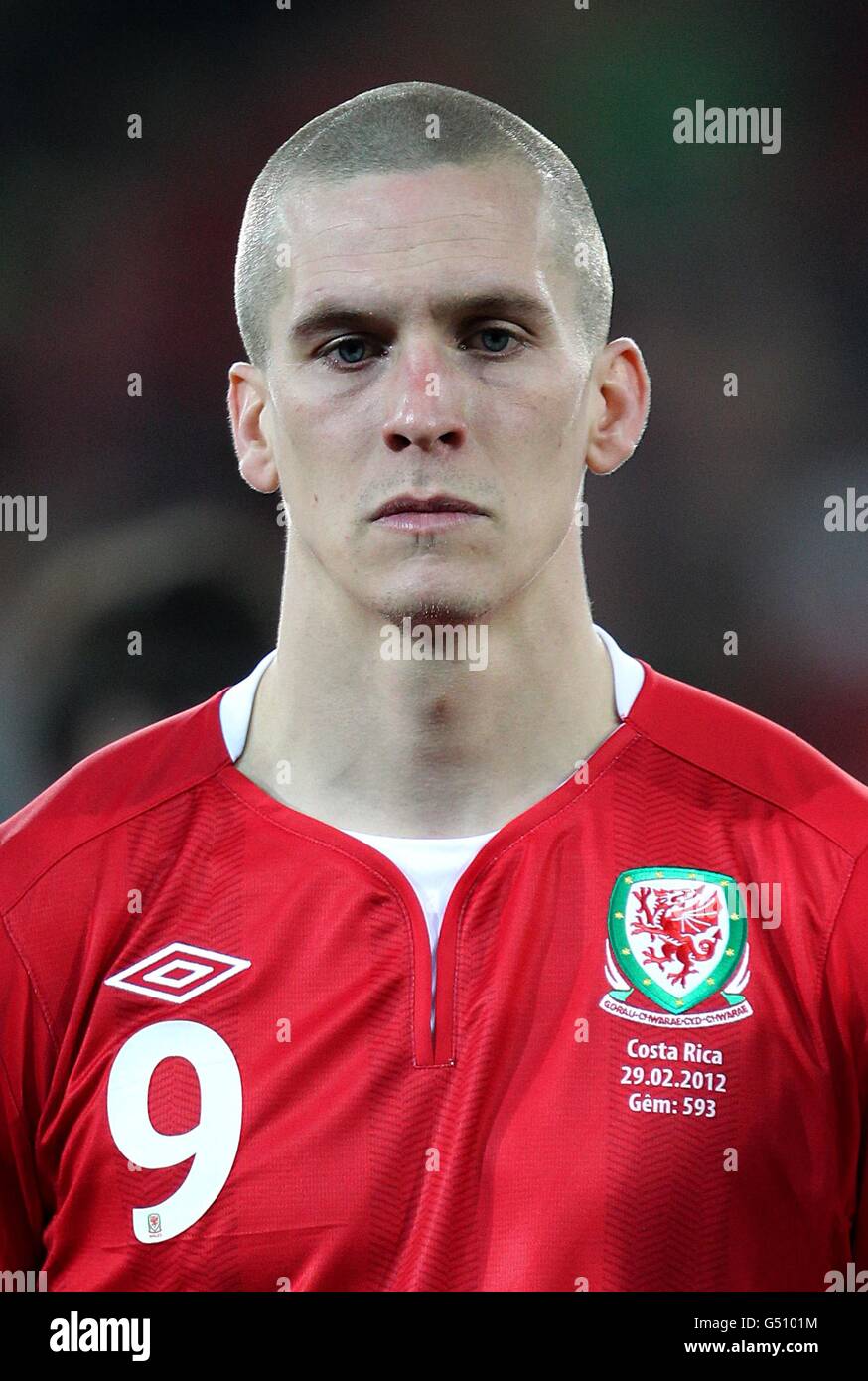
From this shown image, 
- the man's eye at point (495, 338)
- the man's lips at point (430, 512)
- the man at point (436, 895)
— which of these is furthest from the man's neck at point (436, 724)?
the man's eye at point (495, 338)

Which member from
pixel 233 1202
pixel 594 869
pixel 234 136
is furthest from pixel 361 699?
pixel 234 136

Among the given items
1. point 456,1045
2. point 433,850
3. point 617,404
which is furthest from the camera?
point 617,404

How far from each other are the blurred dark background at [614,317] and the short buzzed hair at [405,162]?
10cm

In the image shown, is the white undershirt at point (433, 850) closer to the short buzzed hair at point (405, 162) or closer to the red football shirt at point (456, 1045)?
the red football shirt at point (456, 1045)

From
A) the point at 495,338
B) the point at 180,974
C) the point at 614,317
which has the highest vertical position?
the point at 614,317

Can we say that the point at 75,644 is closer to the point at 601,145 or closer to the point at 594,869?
the point at 594,869

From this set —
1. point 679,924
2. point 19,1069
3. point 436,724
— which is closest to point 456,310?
point 436,724

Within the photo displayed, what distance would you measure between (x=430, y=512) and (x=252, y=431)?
390mm

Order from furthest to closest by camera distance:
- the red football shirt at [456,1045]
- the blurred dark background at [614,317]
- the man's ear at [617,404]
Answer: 1. the blurred dark background at [614,317]
2. the man's ear at [617,404]
3. the red football shirt at [456,1045]

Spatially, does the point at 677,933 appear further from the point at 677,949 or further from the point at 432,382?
the point at 432,382

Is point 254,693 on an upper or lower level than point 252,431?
lower

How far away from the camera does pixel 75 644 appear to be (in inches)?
A: 101

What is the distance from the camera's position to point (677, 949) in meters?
2.25

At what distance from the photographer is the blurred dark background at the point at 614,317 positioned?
254 cm
